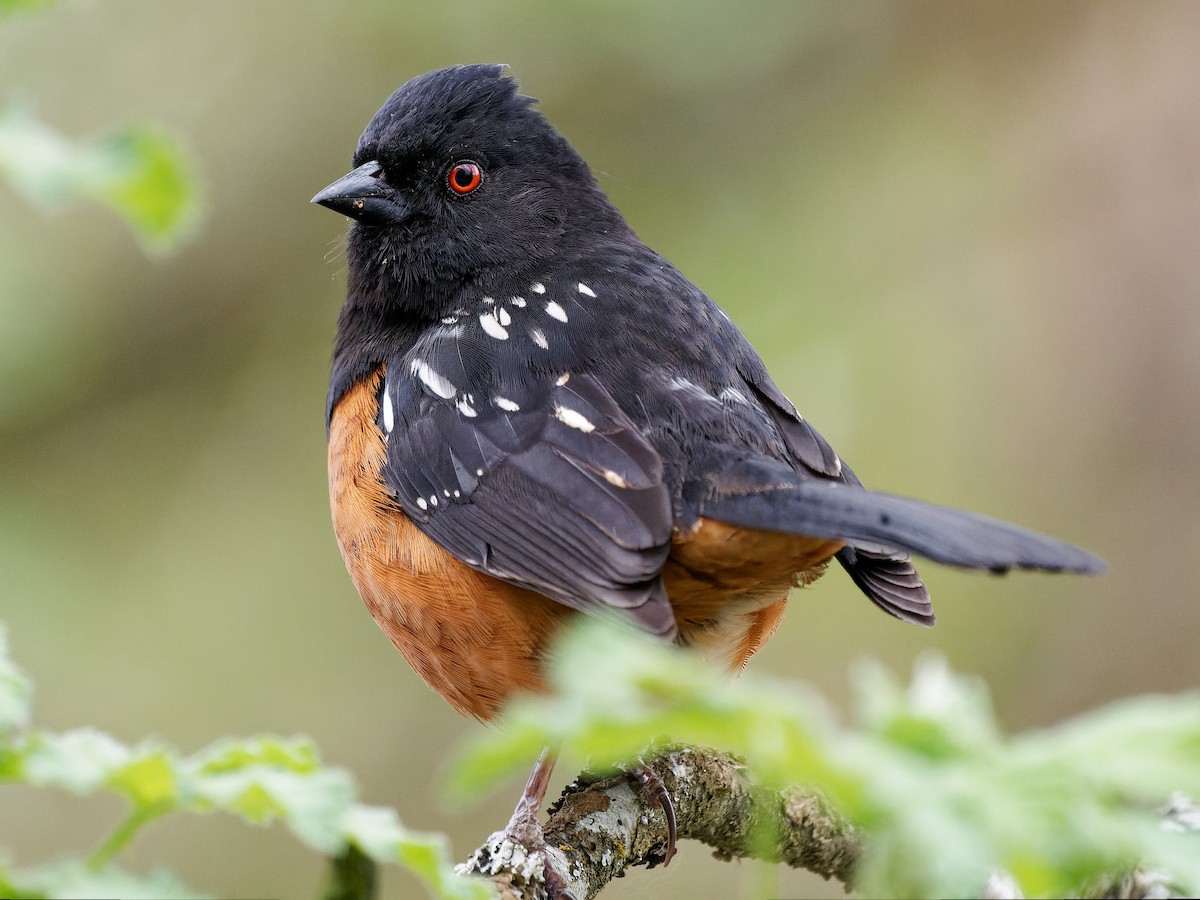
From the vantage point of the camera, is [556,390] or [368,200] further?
[368,200]

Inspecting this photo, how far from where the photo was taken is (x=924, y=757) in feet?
2.52

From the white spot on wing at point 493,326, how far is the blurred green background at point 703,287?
6.90ft

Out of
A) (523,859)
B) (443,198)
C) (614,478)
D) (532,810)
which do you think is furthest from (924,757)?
(443,198)

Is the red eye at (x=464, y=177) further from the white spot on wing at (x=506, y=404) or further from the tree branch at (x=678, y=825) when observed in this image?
the tree branch at (x=678, y=825)

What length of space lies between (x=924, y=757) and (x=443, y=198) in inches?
104

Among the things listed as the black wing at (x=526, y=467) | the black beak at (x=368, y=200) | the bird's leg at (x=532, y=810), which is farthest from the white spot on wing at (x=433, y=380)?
the bird's leg at (x=532, y=810)

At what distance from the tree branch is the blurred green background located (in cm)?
242

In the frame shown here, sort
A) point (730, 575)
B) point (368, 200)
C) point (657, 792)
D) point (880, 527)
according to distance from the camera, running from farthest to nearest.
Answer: point (368, 200)
point (657, 792)
point (730, 575)
point (880, 527)

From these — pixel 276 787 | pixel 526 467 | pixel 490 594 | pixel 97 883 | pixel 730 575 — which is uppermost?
pixel 526 467

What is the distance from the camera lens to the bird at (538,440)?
2.38 meters

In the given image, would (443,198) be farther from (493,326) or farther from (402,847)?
(402,847)

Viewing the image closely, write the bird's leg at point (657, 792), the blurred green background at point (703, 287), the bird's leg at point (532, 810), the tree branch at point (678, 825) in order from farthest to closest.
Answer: the blurred green background at point (703, 287) → the bird's leg at point (657, 792) → the tree branch at point (678, 825) → the bird's leg at point (532, 810)

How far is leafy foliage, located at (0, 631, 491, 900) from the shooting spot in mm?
837

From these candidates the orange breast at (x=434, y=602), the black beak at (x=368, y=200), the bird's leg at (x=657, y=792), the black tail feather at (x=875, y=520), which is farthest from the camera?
the black beak at (x=368, y=200)
